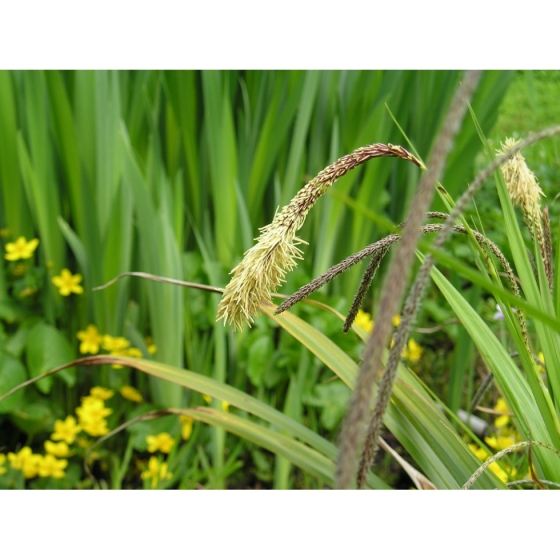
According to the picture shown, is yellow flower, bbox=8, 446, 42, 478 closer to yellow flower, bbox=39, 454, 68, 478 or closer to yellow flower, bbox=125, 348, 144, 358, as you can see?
yellow flower, bbox=39, 454, 68, 478

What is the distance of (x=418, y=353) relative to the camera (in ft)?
4.69

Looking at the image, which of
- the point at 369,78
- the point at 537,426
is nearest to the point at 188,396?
the point at 369,78

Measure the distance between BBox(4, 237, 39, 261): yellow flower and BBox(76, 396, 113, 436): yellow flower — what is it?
35cm

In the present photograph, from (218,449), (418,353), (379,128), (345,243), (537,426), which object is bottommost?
(218,449)

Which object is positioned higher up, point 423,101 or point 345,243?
point 423,101

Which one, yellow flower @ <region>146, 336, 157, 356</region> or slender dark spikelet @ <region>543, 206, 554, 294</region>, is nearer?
slender dark spikelet @ <region>543, 206, 554, 294</region>

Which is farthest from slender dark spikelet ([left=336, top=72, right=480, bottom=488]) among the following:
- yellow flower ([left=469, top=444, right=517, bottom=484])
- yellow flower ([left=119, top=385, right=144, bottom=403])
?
yellow flower ([left=119, top=385, right=144, bottom=403])

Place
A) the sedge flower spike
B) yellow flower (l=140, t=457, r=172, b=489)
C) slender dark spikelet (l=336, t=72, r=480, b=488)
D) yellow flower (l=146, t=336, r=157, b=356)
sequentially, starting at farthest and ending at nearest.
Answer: yellow flower (l=146, t=336, r=157, b=356) → yellow flower (l=140, t=457, r=172, b=489) → the sedge flower spike → slender dark spikelet (l=336, t=72, r=480, b=488)

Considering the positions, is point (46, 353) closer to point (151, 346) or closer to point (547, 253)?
point (151, 346)

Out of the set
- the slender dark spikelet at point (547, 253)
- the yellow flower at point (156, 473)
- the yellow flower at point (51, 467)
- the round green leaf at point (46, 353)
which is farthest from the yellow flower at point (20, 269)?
the slender dark spikelet at point (547, 253)

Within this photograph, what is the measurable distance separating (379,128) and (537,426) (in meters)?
0.96

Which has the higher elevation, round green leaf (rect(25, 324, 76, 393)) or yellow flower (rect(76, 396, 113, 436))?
round green leaf (rect(25, 324, 76, 393))

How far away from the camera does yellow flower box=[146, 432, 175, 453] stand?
122 cm
